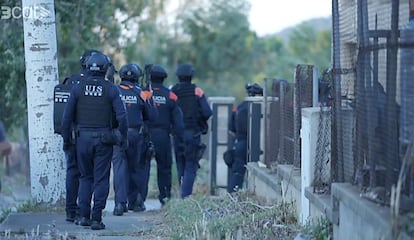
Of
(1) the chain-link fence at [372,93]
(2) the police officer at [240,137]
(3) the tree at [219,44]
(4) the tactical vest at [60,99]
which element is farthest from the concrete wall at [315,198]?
(3) the tree at [219,44]

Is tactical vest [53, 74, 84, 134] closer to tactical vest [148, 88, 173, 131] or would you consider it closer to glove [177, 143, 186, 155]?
tactical vest [148, 88, 173, 131]

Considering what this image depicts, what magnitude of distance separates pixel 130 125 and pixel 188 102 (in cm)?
228

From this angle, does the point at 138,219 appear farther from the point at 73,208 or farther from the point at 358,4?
the point at 358,4

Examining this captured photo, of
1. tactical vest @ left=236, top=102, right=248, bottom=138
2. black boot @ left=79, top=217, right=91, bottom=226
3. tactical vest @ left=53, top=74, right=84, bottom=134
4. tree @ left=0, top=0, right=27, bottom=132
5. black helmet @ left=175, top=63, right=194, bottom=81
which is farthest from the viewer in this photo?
tree @ left=0, top=0, right=27, bottom=132

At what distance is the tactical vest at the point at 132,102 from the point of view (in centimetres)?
1173

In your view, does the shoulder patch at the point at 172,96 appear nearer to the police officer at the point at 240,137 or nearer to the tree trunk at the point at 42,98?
the police officer at the point at 240,137

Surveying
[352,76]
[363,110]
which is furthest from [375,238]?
[352,76]

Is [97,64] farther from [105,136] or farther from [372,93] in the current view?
[372,93]

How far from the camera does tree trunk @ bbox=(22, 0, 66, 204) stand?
37.6 ft

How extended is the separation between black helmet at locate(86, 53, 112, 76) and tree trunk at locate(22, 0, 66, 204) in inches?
73.4

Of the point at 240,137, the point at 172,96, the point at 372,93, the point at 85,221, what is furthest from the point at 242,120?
the point at 372,93

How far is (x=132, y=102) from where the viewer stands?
11.7m

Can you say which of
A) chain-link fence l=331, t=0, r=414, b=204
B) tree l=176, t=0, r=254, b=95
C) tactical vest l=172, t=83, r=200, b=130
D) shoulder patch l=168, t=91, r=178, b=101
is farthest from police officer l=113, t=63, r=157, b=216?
tree l=176, t=0, r=254, b=95

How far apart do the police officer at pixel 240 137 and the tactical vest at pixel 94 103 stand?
16.5ft
